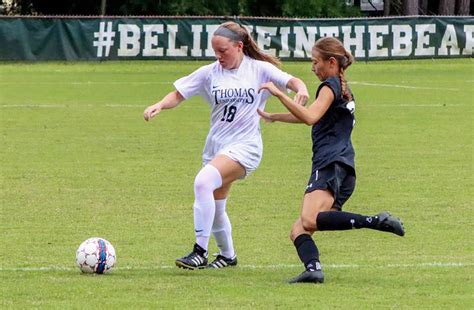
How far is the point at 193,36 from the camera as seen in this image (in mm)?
37281

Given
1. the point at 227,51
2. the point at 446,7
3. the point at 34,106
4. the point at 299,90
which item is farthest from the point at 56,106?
the point at 446,7

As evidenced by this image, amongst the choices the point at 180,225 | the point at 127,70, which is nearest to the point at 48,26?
the point at 127,70

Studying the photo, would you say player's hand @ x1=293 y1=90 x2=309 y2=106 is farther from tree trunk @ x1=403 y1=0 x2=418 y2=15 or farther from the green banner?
tree trunk @ x1=403 y1=0 x2=418 y2=15

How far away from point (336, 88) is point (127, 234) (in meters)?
3.18

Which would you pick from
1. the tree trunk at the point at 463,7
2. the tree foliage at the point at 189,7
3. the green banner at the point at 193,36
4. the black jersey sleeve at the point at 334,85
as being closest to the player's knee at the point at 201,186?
the black jersey sleeve at the point at 334,85

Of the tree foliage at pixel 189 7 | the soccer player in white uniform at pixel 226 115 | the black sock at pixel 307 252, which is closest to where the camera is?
the black sock at pixel 307 252

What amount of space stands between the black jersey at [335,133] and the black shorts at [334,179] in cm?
4

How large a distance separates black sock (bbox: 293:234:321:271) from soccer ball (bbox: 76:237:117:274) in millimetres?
1359

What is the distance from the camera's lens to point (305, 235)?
8.08 m

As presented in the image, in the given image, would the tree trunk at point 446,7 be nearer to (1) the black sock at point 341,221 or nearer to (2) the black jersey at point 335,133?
(2) the black jersey at point 335,133

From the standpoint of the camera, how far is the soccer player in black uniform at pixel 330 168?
26.0 feet

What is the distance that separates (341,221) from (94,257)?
1.77 metres

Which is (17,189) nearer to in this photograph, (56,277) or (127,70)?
(56,277)

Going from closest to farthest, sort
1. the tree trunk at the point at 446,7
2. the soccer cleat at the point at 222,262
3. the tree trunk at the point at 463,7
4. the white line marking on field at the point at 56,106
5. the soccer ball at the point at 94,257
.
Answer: the soccer ball at the point at 94,257
the soccer cleat at the point at 222,262
the white line marking on field at the point at 56,106
the tree trunk at the point at 446,7
the tree trunk at the point at 463,7
